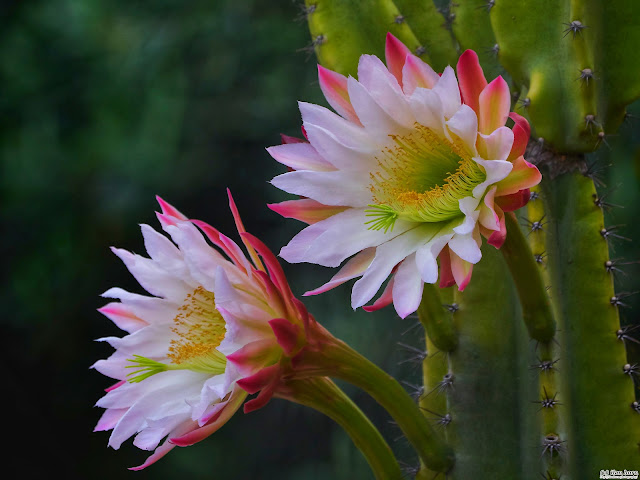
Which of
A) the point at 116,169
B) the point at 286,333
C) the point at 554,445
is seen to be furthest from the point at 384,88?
the point at 116,169

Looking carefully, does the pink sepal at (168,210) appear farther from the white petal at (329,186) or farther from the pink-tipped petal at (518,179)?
the pink-tipped petal at (518,179)

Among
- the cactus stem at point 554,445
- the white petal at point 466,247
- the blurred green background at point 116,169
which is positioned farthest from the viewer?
the blurred green background at point 116,169

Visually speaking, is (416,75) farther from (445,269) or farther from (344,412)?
(344,412)

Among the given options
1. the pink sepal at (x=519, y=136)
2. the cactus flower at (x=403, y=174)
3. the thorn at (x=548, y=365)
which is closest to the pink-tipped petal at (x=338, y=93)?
the cactus flower at (x=403, y=174)

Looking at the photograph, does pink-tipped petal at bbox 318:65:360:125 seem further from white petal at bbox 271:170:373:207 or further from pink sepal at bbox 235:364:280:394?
pink sepal at bbox 235:364:280:394

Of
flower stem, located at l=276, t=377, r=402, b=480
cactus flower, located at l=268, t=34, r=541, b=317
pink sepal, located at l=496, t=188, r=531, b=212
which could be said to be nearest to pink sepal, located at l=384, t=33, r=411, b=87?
cactus flower, located at l=268, t=34, r=541, b=317

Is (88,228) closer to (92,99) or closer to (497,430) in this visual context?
(92,99)
